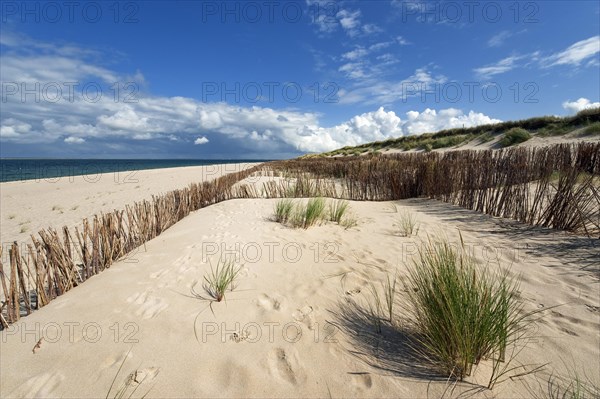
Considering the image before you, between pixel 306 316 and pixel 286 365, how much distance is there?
523 millimetres

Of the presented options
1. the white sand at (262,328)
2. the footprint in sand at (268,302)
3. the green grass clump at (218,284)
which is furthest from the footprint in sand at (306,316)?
the green grass clump at (218,284)

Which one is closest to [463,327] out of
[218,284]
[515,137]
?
[218,284]

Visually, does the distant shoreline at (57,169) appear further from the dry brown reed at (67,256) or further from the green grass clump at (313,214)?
the green grass clump at (313,214)

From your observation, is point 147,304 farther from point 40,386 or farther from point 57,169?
point 57,169

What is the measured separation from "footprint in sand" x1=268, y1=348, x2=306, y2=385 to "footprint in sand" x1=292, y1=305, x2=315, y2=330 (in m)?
0.29

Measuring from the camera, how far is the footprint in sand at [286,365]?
161 cm

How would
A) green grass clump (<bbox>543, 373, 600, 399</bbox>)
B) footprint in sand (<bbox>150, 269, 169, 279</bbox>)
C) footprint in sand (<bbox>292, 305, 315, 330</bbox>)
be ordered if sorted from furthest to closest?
1. footprint in sand (<bbox>150, 269, 169, 279</bbox>)
2. footprint in sand (<bbox>292, 305, 315, 330</bbox>)
3. green grass clump (<bbox>543, 373, 600, 399</bbox>)

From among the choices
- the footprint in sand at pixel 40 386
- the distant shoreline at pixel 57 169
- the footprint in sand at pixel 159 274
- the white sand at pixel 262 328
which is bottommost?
the footprint in sand at pixel 40 386

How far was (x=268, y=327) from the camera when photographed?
2043 mm

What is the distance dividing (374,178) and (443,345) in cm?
649

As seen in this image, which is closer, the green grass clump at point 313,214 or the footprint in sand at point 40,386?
the footprint in sand at point 40,386

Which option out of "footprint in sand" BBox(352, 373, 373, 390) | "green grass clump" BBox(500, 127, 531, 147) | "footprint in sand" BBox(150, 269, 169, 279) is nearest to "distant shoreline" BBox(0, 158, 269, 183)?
"footprint in sand" BBox(150, 269, 169, 279)

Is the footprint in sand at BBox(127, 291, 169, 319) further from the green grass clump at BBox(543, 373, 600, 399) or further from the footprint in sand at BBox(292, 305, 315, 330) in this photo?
the green grass clump at BBox(543, 373, 600, 399)

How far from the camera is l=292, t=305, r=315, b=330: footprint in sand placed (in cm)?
210
